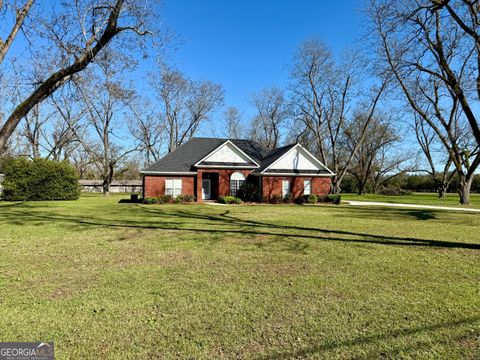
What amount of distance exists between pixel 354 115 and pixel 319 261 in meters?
43.0

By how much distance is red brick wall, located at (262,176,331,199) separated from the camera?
90.1 feet

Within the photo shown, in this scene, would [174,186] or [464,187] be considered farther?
[464,187]

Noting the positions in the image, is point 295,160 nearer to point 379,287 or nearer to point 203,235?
point 203,235

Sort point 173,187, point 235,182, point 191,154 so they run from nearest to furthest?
point 173,187
point 235,182
point 191,154

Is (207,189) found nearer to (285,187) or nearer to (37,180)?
(285,187)

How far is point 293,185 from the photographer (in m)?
28.2

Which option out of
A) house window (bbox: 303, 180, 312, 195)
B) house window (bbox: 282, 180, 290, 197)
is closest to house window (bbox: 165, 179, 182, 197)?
house window (bbox: 282, 180, 290, 197)

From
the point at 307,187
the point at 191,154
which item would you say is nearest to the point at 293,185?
the point at 307,187

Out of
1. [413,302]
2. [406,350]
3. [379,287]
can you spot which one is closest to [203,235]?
[379,287]

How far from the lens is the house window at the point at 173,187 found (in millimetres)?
26906

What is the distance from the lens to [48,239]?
8977 millimetres

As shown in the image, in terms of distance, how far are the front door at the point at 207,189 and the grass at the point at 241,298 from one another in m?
20.2

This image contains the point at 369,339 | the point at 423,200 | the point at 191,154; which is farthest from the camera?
the point at 423,200

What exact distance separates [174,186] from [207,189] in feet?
11.5
